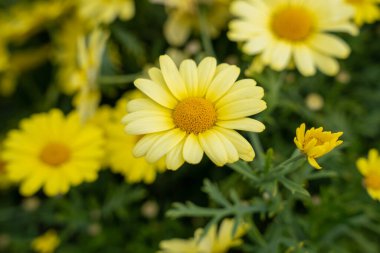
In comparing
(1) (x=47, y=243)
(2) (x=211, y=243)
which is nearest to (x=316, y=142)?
(2) (x=211, y=243)

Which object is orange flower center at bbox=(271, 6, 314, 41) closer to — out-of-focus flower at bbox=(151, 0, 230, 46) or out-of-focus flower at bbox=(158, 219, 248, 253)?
out-of-focus flower at bbox=(151, 0, 230, 46)

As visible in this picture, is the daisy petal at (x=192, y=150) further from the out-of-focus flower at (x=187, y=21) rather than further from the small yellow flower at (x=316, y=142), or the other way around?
the out-of-focus flower at (x=187, y=21)

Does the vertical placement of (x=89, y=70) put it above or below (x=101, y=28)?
below

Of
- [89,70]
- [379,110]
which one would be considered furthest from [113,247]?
[379,110]

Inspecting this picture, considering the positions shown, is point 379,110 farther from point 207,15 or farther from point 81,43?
point 81,43

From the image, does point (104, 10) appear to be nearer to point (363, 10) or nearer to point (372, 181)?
point (363, 10)

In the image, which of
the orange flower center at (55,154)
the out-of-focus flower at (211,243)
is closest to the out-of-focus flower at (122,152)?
the orange flower center at (55,154)

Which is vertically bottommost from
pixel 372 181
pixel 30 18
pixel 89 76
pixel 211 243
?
pixel 372 181
